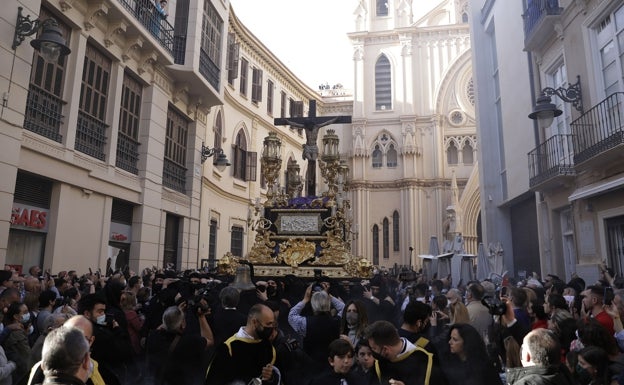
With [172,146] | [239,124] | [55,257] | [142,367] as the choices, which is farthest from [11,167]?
[239,124]

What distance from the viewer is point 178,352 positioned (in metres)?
4.75

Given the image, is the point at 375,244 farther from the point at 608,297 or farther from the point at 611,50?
the point at 608,297

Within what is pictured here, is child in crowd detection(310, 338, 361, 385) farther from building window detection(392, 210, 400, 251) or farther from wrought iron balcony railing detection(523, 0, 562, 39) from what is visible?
building window detection(392, 210, 400, 251)

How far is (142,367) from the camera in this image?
5629 millimetres

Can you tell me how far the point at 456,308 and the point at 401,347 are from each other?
2.28 m

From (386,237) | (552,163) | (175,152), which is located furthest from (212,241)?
(386,237)

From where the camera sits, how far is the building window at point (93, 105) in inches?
524

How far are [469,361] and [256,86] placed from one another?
1042 inches

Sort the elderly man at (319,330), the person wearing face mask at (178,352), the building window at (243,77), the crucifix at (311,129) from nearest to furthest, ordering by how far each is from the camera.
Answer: the person wearing face mask at (178,352) < the elderly man at (319,330) < the crucifix at (311,129) < the building window at (243,77)

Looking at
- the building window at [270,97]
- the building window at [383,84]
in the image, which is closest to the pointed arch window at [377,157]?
the building window at [383,84]

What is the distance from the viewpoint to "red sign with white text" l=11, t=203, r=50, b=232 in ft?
36.3

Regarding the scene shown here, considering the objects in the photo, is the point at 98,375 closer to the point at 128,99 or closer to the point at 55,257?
the point at 55,257

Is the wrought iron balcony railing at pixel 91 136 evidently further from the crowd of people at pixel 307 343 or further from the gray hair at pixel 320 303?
the gray hair at pixel 320 303

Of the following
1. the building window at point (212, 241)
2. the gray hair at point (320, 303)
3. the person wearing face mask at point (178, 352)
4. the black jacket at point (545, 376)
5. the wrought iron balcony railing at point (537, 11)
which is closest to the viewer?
the black jacket at point (545, 376)
